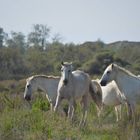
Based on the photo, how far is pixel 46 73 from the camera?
146ft

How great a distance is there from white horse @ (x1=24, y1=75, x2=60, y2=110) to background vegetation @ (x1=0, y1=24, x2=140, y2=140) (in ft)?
1.21

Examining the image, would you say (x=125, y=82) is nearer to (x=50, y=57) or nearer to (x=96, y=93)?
(x=96, y=93)

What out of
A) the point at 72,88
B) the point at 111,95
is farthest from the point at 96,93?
the point at 72,88

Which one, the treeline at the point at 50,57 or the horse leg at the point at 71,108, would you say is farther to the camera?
the treeline at the point at 50,57

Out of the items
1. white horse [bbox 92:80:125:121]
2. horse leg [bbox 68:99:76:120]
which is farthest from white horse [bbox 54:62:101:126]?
white horse [bbox 92:80:125:121]

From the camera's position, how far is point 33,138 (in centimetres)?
720

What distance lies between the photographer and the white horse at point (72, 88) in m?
11.7

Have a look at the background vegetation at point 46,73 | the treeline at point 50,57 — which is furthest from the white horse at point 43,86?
the treeline at point 50,57

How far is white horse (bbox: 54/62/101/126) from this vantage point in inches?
462

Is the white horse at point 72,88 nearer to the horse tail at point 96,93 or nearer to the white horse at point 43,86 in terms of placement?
the horse tail at point 96,93

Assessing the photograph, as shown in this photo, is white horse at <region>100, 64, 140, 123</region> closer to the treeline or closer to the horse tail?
the horse tail

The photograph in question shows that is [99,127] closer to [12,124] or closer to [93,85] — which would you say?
[93,85]

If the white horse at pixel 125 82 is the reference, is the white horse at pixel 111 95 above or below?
below

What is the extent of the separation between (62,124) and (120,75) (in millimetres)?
4541
